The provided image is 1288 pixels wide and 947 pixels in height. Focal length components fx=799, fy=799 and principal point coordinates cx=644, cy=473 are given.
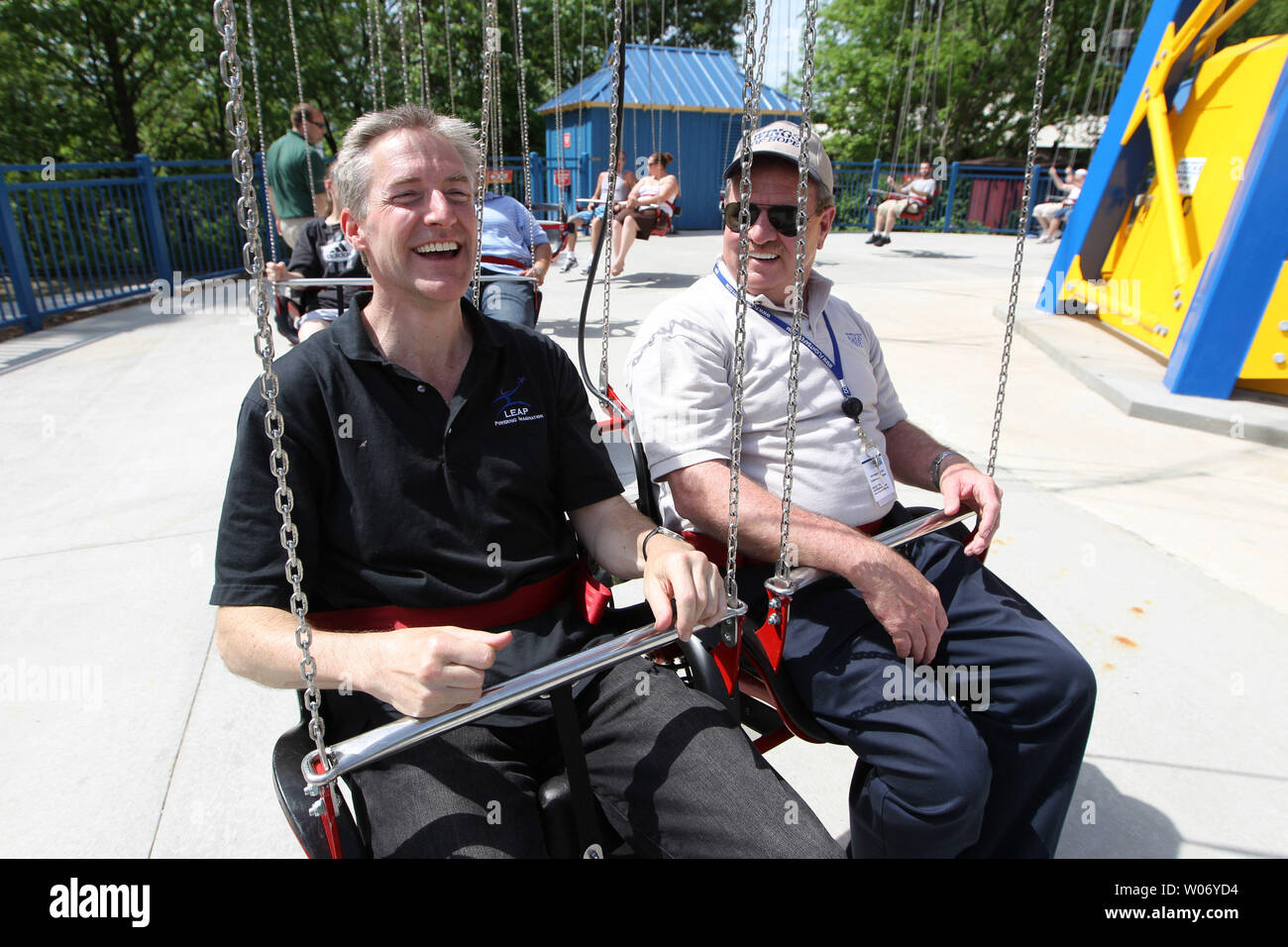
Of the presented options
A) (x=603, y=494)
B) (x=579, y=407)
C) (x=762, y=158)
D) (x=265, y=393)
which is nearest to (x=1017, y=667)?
(x=603, y=494)

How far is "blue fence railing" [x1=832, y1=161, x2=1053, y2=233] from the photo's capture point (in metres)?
18.2

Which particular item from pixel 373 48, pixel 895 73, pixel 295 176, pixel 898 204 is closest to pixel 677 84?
pixel 898 204

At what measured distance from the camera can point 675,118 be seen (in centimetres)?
1577

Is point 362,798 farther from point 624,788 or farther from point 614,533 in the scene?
point 614,533

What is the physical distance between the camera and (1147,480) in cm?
384

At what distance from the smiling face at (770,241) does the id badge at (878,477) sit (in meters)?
0.42

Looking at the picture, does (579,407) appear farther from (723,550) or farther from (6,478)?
(6,478)

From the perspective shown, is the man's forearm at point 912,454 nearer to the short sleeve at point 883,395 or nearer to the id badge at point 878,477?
the short sleeve at point 883,395

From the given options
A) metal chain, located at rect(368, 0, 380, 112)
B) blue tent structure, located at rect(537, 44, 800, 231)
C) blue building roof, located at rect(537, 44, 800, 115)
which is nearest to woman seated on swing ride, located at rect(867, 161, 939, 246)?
blue building roof, located at rect(537, 44, 800, 115)

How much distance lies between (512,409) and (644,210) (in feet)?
27.1

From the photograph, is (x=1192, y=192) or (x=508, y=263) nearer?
(x=508, y=263)

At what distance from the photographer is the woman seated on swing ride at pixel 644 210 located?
919cm

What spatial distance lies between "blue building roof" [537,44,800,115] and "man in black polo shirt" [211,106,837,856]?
1477cm
